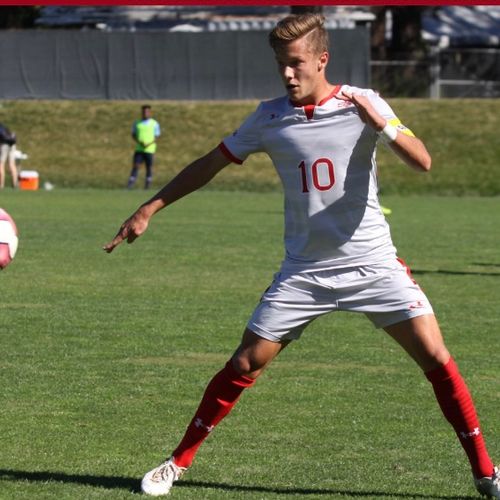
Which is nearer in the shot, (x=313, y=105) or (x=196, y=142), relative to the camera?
(x=313, y=105)

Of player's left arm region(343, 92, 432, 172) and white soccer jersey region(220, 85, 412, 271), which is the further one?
white soccer jersey region(220, 85, 412, 271)

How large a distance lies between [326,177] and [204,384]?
10.8 ft

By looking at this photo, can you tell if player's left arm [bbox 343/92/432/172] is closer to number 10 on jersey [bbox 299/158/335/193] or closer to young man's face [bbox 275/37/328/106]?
→ young man's face [bbox 275/37/328/106]

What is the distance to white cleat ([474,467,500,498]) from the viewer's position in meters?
6.05

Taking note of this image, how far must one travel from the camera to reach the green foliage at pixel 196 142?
37.9 metres

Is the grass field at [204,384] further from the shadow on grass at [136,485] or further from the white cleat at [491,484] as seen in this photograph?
the white cleat at [491,484]

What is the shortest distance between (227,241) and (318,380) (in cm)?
1100

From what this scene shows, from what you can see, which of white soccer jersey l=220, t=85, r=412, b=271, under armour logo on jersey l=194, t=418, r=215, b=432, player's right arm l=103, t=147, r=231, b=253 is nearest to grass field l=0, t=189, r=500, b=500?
under armour logo on jersey l=194, t=418, r=215, b=432

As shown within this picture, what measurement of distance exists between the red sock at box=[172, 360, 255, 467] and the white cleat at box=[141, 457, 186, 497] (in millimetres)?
39

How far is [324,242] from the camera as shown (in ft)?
19.7

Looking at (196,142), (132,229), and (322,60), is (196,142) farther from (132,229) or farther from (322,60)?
(322,60)

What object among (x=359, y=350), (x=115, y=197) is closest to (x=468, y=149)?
(x=115, y=197)

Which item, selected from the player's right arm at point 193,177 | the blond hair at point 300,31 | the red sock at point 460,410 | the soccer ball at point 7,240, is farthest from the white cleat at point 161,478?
the blond hair at point 300,31

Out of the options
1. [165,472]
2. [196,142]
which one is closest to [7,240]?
[165,472]
